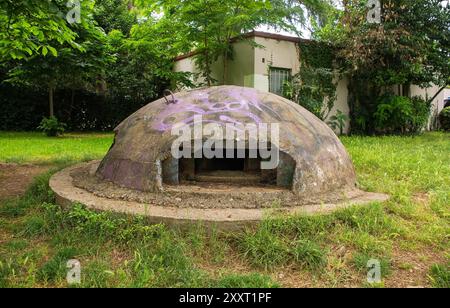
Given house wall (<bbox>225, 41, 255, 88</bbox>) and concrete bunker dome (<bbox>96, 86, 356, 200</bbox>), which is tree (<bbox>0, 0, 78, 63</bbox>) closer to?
concrete bunker dome (<bbox>96, 86, 356, 200</bbox>)

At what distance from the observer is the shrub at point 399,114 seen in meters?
13.3

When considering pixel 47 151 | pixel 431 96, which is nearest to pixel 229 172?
pixel 47 151

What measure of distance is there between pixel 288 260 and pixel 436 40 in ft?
39.0

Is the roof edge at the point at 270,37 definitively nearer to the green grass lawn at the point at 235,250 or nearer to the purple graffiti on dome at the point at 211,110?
the purple graffiti on dome at the point at 211,110

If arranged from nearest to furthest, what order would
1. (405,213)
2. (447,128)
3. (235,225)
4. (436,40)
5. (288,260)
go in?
(288,260) < (235,225) < (405,213) < (436,40) < (447,128)

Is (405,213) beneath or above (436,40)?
beneath

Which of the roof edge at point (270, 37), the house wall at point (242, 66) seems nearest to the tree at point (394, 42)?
the roof edge at point (270, 37)

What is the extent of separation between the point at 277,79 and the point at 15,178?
28.0ft

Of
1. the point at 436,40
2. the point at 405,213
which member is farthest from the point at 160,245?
the point at 436,40

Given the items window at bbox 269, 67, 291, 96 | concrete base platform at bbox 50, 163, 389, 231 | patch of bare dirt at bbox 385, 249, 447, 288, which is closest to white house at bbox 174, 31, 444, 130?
window at bbox 269, 67, 291, 96

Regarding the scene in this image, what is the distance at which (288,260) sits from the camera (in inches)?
141

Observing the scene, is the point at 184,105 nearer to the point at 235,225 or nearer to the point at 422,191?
the point at 235,225

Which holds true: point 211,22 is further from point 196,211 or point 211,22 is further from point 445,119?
point 445,119

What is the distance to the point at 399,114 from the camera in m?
13.3
